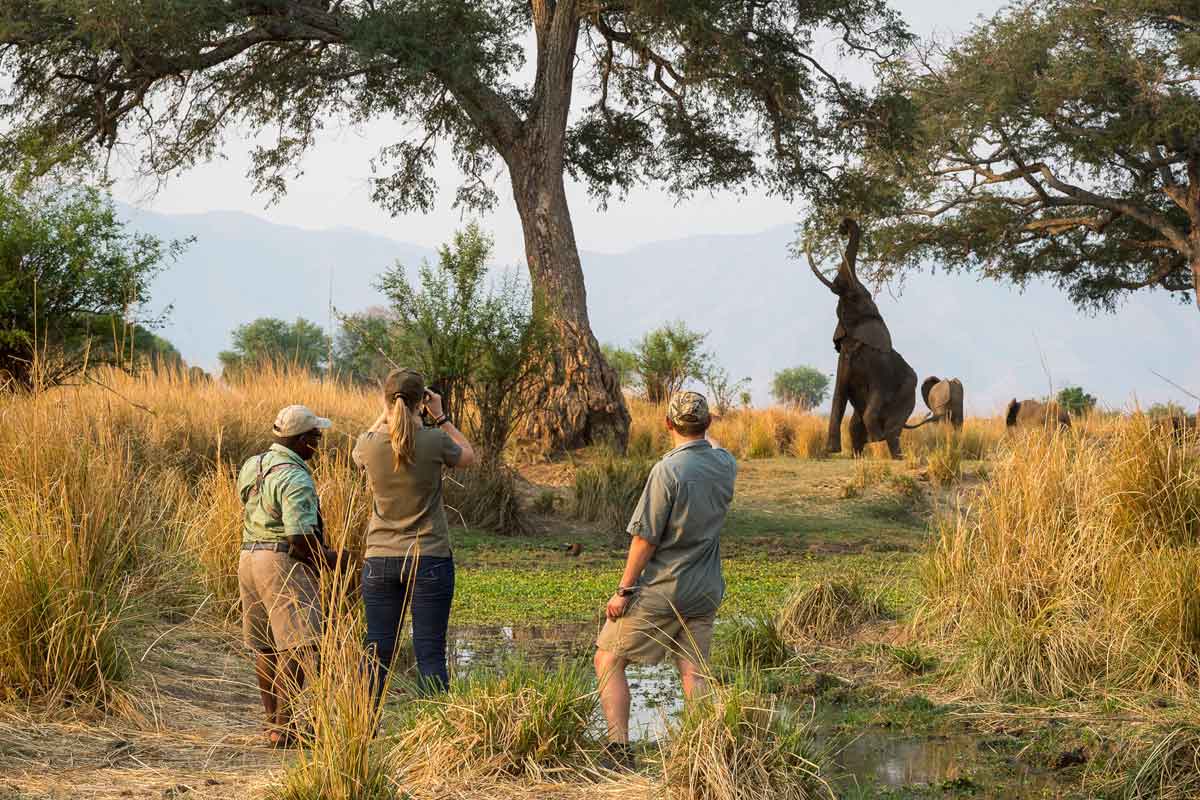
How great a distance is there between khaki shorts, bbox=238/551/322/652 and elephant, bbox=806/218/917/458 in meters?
17.2

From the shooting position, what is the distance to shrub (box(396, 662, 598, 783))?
545 centimetres

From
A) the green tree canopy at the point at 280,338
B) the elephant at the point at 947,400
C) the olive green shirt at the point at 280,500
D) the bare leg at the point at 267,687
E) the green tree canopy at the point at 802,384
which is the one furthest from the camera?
the green tree canopy at the point at 802,384

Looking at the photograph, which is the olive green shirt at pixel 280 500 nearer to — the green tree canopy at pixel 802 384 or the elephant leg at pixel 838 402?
the elephant leg at pixel 838 402

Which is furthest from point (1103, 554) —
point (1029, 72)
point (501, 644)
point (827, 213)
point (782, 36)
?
point (1029, 72)

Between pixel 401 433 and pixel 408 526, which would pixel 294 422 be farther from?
pixel 408 526

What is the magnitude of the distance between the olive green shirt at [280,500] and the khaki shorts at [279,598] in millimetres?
102

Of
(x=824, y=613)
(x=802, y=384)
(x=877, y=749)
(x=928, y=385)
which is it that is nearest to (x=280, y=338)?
(x=802, y=384)

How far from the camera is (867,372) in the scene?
73.8 ft

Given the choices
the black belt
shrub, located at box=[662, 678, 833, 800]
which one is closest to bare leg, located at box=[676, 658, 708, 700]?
shrub, located at box=[662, 678, 833, 800]

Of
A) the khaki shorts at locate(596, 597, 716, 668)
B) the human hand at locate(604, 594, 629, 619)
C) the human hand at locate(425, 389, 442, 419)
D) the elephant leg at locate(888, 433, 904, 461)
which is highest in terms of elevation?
the human hand at locate(425, 389, 442, 419)

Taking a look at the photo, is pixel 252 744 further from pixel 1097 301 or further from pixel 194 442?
pixel 1097 301

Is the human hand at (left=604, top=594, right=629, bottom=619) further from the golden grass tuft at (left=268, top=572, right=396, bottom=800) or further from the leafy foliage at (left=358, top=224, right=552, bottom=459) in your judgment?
the leafy foliage at (left=358, top=224, right=552, bottom=459)

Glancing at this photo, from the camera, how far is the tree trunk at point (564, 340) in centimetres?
1855

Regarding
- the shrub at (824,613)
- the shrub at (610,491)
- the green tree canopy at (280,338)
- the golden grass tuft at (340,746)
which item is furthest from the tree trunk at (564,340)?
the green tree canopy at (280,338)
